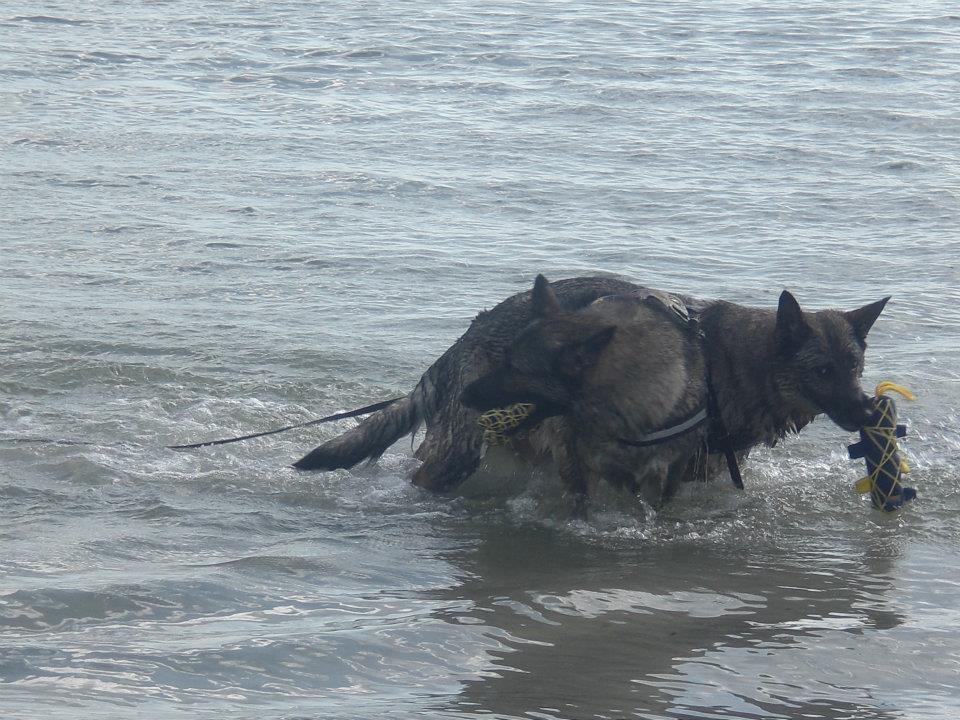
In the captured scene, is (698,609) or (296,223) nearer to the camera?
(698,609)

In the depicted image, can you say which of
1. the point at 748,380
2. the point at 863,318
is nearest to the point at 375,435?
the point at 748,380

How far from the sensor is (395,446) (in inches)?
284

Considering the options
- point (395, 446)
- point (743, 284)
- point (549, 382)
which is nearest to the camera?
point (549, 382)

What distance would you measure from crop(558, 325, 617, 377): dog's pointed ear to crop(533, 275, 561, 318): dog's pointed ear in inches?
8.9

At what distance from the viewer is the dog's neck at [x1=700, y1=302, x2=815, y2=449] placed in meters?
5.93

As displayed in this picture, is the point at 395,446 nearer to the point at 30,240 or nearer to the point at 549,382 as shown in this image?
the point at 549,382

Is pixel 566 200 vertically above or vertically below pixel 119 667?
above

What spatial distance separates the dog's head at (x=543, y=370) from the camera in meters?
5.80

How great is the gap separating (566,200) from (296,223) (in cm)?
261

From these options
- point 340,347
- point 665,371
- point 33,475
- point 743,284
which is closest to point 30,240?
point 340,347

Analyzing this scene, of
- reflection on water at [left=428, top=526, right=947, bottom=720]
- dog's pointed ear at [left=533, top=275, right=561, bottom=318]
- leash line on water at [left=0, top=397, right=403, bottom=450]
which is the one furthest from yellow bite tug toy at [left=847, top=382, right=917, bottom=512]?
leash line on water at [left=0, top=397, right=403, bottom=450]

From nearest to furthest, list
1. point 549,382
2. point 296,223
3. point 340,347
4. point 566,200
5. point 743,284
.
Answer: point 549,382 → point 340,347 → point 743,284 → point 296,223 → point 566,200

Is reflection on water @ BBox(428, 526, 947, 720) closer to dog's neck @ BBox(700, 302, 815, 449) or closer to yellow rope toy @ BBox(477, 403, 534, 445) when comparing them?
yellow rope toy @ BBox(477, 403, 534, 445)

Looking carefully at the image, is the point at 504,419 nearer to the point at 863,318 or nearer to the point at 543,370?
the point at 543,370
